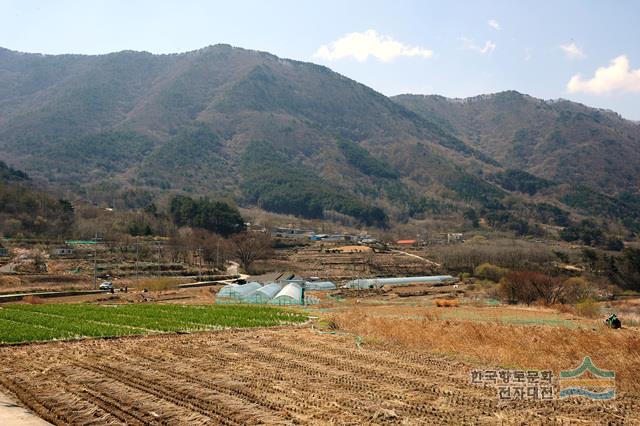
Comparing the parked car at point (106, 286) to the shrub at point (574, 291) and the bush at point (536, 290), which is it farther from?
the shrub at point (574, 291)

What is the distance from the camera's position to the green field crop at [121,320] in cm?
2428

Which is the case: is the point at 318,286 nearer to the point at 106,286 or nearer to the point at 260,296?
the point at 260,296

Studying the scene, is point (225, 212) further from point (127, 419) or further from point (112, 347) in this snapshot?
point (127, 419)

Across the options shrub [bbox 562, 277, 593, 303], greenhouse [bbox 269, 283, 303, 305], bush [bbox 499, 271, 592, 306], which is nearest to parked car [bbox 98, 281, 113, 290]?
greenhouse [bbox 269, 283, 303, 305]

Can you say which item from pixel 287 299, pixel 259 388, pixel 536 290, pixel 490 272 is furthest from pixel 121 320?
pixel 490 272

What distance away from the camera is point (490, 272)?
77.0 metres

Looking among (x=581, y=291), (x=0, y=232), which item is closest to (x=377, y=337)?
(x=581, y=291)

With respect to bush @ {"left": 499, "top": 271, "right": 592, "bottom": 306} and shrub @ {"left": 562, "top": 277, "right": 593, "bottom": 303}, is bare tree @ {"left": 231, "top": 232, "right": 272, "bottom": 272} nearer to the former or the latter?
bush @ {"left": 499, "top": 271, "right": 592, "bottom": 306}

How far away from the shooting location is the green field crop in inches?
956

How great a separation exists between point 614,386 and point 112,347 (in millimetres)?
15817

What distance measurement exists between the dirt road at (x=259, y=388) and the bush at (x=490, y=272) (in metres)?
57.5

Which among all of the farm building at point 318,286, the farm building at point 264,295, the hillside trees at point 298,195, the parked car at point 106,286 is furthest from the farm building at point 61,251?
the hillside trees at point 298,195

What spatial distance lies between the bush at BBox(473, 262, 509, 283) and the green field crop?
46074 millimetres

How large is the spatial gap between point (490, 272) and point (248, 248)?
106 ft
